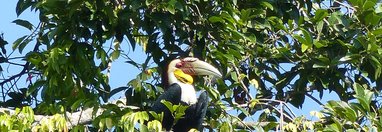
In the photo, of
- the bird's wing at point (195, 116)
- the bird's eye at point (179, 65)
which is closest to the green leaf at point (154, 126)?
the bird's wing at point (195, 116)

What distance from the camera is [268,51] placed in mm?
6719

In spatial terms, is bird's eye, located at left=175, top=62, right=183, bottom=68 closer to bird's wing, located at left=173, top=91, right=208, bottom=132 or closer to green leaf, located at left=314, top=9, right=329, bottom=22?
bird's wing, located at left=173, top=91, right=208, bottom=132

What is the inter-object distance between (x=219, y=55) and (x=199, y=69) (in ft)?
1.56

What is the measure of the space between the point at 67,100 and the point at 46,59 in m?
0.23

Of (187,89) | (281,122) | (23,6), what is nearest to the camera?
(281,122)

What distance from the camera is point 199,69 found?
6824mm

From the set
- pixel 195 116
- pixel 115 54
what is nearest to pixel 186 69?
pixel 195 116

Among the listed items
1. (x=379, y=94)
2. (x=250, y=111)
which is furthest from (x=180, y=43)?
(x=379, y=94)

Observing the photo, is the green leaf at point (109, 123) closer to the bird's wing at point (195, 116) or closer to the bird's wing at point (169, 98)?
the bird's wing at point (169, 98)

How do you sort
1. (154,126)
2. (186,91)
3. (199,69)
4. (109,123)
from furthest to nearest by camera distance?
(186,91) → (199,69) → (109,123) → (154,126)

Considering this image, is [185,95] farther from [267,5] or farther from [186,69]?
[267,5]

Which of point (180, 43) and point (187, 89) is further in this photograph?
point (187, 89)

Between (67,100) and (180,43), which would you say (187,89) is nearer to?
(180,43)

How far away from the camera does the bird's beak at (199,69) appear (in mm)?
6449
